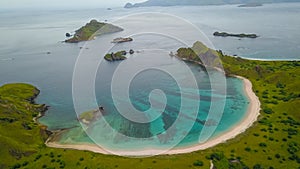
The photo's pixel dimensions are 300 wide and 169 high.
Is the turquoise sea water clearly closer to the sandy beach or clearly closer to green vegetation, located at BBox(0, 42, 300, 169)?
the sandy beach

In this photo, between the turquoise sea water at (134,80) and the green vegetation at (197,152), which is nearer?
the green vegetation at (197,152)

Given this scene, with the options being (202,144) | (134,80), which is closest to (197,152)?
(202,144)

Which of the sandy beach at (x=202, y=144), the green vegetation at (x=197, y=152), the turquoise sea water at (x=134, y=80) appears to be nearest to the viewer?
the green vegetation at (x=197, y=152)

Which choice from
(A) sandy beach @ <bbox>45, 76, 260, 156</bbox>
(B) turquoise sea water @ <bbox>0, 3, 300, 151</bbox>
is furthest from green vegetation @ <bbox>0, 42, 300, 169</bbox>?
A: (B) turquoise sea water @ <bbox>0, 3, 300, 151</bbox>

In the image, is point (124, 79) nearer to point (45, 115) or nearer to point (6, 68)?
point (45, 115)

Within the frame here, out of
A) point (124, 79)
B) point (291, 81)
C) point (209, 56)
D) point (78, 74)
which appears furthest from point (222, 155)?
point (78, 74)

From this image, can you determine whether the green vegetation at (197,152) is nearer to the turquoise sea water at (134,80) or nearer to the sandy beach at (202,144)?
the sandy beach at (202,144)

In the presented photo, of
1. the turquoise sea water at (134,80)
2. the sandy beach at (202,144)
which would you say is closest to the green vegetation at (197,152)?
the sandy beach at (202,144)

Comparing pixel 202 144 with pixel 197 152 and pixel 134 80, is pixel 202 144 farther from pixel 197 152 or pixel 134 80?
pixel 134 80
